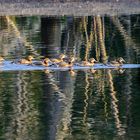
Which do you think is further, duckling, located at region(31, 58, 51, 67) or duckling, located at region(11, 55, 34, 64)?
duckling, located at region(11, 55, 34, 64)

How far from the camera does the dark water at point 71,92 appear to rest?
12.4 meters

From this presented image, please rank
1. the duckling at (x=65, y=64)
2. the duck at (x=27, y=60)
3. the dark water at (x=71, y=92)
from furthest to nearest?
the duck at (x=27, y=60), the duckling at (x=65, y=64), the dark water at (x=71, y=92)

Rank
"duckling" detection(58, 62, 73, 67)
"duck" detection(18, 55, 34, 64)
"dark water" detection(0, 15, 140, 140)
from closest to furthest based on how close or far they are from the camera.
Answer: "dark water" detection(0, 15, 140, 140), "duckling" detection(58, 62, 73, 67), "duck" detection(18, 55, 34, 64)

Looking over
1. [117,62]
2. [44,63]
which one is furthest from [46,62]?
A: [117,62]

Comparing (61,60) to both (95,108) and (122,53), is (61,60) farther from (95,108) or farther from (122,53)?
(95,108)

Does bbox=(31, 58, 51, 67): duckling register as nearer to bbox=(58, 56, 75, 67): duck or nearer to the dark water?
bbox=(58, 56, 75, 67): duck

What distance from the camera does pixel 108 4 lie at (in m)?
36.6

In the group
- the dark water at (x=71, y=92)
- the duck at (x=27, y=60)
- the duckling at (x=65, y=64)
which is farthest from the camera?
the duck at (x=27, y=60)

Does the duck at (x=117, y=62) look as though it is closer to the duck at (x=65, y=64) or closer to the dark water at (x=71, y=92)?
the dark water at (x=71, y=92)

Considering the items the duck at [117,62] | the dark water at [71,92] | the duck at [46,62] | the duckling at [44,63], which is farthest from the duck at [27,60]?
the duck at [117,62]

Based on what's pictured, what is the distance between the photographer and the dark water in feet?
40.8

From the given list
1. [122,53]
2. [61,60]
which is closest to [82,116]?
[61,60]

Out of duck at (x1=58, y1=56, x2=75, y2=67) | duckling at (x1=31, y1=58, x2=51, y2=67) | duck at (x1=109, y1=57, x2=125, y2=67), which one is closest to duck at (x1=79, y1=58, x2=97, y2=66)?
duck at (x1=58, y1=56, x2=75, y2=67)

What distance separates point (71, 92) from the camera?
1561cm
